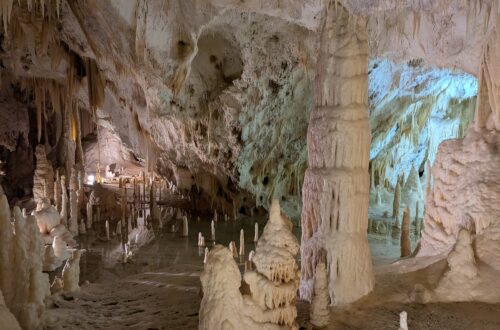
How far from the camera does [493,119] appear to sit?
26.2ft

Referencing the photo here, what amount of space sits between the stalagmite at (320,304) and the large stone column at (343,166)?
25.2 inches

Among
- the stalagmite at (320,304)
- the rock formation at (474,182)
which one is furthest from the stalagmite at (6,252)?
the rock formation at (474,182)

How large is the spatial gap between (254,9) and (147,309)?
5622mm

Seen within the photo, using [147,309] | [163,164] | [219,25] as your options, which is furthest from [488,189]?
[163,164]

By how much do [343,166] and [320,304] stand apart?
1.80 metres

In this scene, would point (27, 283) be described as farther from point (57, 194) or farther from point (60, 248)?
point (57, 194)

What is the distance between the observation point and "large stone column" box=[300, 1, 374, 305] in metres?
6.29

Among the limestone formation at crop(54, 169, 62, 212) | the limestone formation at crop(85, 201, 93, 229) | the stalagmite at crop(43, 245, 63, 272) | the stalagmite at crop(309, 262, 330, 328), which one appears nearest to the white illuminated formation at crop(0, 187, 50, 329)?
the stalagmite at crop(309, 262, 330, 328)

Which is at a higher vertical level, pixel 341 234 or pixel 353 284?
pixel 341 234

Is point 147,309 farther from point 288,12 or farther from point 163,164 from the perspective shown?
point 163,164

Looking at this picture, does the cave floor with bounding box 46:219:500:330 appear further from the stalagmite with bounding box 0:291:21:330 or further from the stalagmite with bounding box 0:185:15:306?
the stalagmite with bounding box 0:291:21:330

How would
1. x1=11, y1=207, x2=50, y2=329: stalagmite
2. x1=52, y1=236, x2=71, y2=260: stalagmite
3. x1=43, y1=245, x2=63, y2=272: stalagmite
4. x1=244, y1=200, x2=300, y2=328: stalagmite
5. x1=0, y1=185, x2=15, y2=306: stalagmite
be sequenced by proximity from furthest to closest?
1. x1=52, y1=236, x2=71, y2=260: stalagmite
2. x1=43, y1=245, x2=63, y2=272: stalagmite
3. x1=0, y1=185, x2=15, y2=306: stalagmite
4. x1=11, y1=207, x2=50, y2=329: stalagmite
5. x1=244, y1=200, x2=300, y2=328: stalagmite

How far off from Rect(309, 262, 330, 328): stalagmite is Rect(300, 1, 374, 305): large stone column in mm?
641

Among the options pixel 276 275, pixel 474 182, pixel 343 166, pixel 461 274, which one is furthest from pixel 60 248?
pixel 474 182
